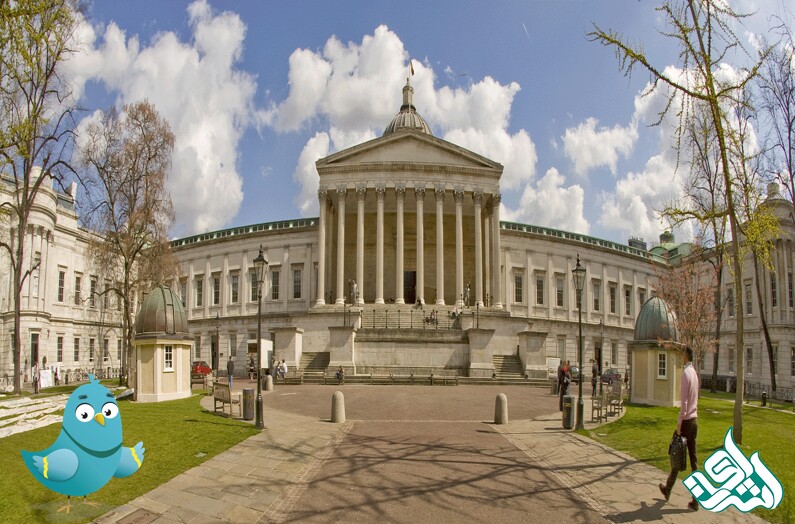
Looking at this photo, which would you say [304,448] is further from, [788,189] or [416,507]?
[788,189]

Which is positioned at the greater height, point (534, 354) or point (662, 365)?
point (662, 365)

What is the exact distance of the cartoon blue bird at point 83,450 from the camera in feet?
23.8

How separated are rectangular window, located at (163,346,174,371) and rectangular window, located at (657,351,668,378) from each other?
20.0m

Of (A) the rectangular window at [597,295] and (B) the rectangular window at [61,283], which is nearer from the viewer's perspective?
(B) the rectangular window at [61,283]

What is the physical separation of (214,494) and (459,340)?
29.6m

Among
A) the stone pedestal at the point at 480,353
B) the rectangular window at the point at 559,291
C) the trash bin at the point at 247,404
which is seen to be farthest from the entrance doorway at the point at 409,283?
the trash bin at the point at 247,404

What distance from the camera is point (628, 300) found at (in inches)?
2753

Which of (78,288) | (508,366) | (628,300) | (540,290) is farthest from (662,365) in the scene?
(78,288)

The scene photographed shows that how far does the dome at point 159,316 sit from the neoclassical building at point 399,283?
1509 cm

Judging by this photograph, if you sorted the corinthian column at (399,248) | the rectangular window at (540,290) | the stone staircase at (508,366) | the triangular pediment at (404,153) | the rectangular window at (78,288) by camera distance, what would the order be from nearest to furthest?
the stone staircase at (508,366) → the corinthian column at (399,248) → the triangular pediment at (404,153) → the rectangular window at (78,288) → the rectangular window at (540,290)

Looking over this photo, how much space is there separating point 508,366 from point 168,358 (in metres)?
23.8

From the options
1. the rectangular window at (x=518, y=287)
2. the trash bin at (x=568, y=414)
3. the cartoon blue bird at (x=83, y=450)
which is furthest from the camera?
the rectangular window at (x=518, y=287)

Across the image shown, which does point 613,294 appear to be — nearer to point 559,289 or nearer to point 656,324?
point 559,289

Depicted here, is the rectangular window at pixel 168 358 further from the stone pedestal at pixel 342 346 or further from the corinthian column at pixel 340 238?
the corinthian column at pixel 340 238
